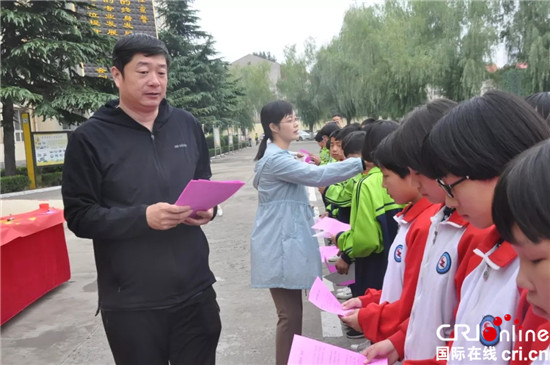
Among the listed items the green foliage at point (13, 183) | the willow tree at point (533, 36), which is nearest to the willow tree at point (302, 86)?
the willow tree at point (533, 36)

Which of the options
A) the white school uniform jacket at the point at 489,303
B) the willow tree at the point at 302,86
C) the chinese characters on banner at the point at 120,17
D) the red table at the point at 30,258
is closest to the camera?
the white school uniform jacket at the point at 489,303

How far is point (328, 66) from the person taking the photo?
2406 cm

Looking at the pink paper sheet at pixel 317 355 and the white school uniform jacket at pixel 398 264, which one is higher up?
the white school uniform jacket at pixel 398 264

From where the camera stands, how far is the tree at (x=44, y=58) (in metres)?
13.6

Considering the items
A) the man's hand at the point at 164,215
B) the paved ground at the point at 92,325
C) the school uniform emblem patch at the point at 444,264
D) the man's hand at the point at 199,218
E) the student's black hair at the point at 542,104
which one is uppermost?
the student's black hair at the point at 542,104

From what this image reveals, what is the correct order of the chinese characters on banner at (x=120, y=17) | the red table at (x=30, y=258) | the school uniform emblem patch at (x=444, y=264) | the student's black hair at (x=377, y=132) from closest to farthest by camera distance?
the school uniform emblem patch at (x=444, y=264) < the student's black hair at (x=377, y=132) < the red table at (x=30, y=258) < the chinese characters on banner at (x=120, y=17)

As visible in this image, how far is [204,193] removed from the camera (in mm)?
1568

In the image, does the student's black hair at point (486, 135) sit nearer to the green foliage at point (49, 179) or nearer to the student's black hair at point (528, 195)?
the student's black hair at point (528, 195)

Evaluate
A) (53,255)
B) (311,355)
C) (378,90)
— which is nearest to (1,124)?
(53,255)

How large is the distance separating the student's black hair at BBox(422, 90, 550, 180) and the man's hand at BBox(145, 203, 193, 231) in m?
0.85

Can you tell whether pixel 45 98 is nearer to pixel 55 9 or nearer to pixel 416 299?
pixel 55 9

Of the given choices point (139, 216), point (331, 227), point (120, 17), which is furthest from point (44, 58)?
point (139, 216)

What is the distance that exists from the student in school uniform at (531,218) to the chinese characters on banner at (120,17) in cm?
1491

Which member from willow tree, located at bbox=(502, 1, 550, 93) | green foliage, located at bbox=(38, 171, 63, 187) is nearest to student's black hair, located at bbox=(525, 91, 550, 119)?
green foliage, located at bbox=(38, 171, 63, 187)
